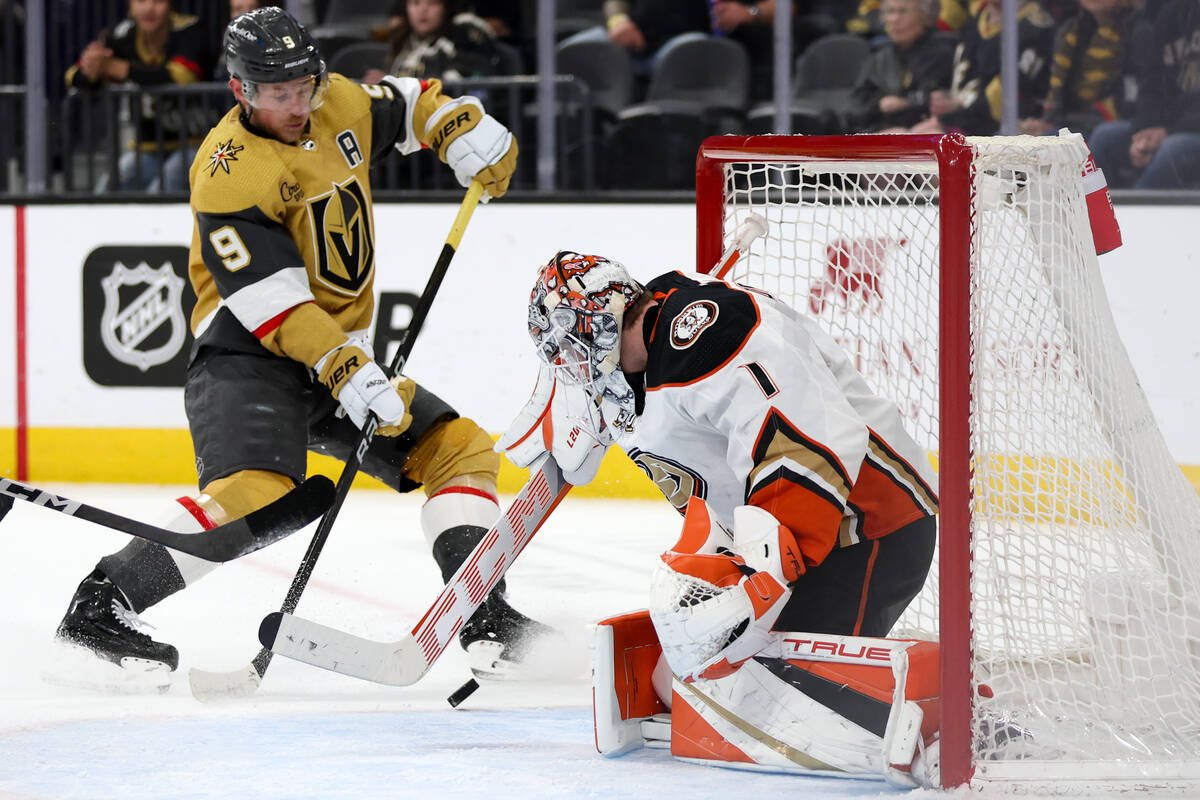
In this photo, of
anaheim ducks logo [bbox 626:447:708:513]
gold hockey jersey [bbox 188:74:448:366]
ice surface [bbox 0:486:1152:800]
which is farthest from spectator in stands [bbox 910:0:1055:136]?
anaheim ducks logo [bbox 626:447:708:513]

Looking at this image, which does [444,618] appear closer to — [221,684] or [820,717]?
[221,684]

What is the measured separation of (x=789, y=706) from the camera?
2072 millimetres

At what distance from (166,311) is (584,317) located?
3103 millimetres

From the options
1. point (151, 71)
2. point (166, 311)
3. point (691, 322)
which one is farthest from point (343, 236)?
point (151, 71)

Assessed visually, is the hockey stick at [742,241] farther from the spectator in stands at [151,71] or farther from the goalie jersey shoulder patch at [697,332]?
the spectator in stands at [151,71]

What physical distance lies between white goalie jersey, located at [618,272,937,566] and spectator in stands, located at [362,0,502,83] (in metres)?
3.13

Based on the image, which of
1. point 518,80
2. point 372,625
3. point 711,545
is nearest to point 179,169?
point 518,80

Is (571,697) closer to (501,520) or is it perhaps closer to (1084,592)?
(501,520)

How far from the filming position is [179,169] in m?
5.18

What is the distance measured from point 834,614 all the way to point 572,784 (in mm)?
428

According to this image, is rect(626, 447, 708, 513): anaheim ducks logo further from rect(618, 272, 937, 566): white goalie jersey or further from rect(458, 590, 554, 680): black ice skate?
rect(458, 590, 554, 680): black ice skate

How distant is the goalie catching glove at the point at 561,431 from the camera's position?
228 centimetres

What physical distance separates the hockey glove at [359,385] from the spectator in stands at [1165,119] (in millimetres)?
2632

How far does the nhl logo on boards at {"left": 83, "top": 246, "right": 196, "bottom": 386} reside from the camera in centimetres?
488
